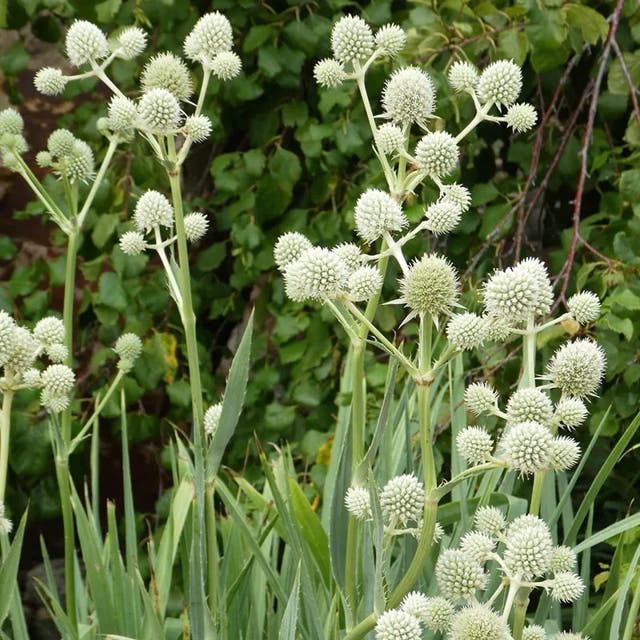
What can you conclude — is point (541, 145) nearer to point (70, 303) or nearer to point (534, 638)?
point (70, 303)

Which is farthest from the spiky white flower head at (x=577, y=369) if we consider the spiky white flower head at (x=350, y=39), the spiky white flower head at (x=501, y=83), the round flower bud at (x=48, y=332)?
the round flower bud at (x=48, y=332)

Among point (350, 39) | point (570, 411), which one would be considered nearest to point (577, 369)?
point (570, 411)

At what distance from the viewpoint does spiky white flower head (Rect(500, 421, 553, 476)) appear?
102cm

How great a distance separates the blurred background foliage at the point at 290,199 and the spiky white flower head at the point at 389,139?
0.99 m

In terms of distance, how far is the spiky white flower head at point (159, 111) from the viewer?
1.21m

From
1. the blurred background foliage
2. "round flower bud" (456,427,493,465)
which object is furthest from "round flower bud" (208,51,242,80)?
the blurred background foliage

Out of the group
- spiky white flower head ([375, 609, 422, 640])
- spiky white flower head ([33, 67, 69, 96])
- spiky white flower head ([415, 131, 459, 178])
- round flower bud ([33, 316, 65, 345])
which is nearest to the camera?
spiky white flower head ([375, 609, 422, 640])

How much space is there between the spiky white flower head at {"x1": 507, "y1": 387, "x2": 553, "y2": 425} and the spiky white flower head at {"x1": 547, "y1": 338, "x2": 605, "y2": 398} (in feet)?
0.15

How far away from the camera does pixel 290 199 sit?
8.95 ft

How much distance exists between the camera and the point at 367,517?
3.86 ft

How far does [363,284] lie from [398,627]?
1.14 feet

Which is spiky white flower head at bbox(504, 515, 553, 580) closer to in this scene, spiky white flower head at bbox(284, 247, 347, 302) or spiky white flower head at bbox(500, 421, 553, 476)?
spiky white flower head at bbox(500, 421, 553, 476)

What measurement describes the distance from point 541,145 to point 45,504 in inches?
60.2

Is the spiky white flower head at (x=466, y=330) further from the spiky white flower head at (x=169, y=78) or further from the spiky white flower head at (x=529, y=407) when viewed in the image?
the spiky white flower head at (x=169, y=78)
